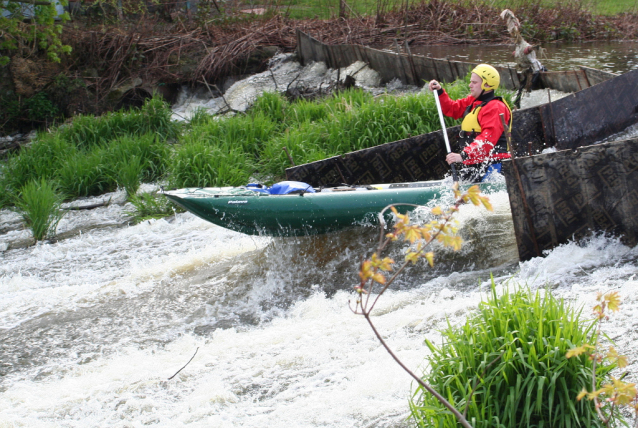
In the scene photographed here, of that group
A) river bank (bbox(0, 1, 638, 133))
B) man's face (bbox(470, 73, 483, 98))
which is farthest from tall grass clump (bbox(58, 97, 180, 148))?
man's face (bbox(470, 73, 483, 98))

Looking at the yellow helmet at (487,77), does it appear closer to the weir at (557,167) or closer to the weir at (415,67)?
the weir at (557,167)

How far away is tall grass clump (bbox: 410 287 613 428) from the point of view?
7.51ft

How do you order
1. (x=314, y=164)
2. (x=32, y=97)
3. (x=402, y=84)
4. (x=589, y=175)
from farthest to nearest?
1. (x=32, y=97)
2. (x=402, y=84)
3. (x=314, y=164)
4. (x=589, y=175)

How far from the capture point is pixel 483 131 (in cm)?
512

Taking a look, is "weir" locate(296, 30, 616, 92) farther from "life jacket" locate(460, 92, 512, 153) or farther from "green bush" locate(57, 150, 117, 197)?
"green bush" locate(57, 150, 117, 197)

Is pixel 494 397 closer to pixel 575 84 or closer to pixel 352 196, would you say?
pixel 352 196

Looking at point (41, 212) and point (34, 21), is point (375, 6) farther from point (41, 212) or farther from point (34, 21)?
point (41, 212)

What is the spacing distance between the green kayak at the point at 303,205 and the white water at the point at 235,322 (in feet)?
1.06

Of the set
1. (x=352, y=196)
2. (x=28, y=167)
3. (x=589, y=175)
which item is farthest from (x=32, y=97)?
(x=589, y=175)

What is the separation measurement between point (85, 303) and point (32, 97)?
8.79 metres

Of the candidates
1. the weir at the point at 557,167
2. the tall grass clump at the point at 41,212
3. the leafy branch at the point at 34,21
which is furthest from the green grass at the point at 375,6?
the tall grass clump at the point at 41,212

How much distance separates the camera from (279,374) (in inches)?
132

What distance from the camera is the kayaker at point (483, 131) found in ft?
16.6

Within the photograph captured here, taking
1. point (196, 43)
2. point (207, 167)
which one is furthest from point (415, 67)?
point (196, 43)
